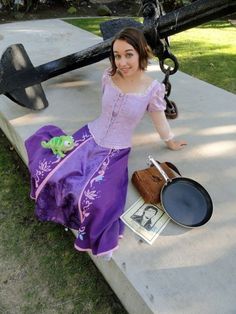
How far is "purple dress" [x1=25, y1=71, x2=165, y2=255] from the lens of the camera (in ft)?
5.95

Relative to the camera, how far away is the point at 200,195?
202cm

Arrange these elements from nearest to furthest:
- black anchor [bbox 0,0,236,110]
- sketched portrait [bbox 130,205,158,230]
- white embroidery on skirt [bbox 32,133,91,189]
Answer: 1. sketched portrait [bbox 130,205,158,230]
2. white embroidery on skirt [bbox 32,133,91,189]
3. black anchor [bbox 0,0,236,110]

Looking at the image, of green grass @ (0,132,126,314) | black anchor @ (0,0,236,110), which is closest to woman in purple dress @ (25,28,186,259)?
green grass @ (0,132,126,314)

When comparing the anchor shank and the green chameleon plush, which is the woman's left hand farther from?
the anchor shank

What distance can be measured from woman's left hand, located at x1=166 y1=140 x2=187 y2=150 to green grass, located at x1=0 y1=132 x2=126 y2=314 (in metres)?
0.84

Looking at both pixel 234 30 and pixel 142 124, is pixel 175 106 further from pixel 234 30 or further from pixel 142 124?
pixel 234 30

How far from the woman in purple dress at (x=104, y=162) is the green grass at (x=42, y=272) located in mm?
283

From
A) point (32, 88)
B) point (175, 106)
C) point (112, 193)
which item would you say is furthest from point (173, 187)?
point (32, 88)

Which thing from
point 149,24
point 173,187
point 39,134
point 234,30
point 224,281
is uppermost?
point 149,24

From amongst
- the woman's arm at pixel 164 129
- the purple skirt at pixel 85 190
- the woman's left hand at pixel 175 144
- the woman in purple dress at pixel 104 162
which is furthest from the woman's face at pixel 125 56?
the woman's left hand at pixel 175 144

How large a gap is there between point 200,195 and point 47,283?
0.93 meters

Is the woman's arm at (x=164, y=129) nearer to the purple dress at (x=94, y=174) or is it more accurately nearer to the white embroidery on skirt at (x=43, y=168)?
the purple dress at (x=94, y=174)

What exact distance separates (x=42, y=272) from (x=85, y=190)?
57cm

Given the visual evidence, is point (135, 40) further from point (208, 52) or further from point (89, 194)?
point (208, 52)
